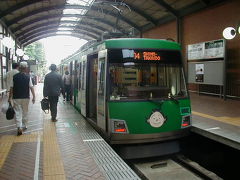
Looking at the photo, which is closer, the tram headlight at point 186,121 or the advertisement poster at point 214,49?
the tram headlight at point 186,121

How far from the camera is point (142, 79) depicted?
682 cm

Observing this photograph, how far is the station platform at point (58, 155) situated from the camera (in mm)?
4492

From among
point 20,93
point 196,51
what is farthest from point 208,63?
point 20,93

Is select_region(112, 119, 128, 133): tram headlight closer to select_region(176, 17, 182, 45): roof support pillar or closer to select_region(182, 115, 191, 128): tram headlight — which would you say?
select_region(182, 115, 191, 128): tram headlight

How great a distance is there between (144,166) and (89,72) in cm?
356

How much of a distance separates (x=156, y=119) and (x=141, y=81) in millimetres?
932

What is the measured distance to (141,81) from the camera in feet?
22.4

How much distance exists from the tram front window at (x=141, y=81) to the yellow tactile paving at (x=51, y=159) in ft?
5.38

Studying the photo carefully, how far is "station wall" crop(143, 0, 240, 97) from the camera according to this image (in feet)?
44.9

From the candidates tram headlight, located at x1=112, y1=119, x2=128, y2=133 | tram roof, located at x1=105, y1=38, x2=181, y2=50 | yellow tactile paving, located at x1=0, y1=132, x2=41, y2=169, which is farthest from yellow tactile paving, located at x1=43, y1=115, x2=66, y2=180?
tram roof, located at x1=105, y1=38, x2=181, y2=50

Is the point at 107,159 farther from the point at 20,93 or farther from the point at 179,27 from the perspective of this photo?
the point at 179,27

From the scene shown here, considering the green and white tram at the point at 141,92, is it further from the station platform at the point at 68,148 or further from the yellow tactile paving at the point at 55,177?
the yellow tactile paving at the point at 55,177

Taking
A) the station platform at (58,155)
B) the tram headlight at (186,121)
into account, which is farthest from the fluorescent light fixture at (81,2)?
the tram headlight at (186,121)

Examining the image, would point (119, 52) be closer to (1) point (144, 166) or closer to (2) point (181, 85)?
(2) point (181, 85)
